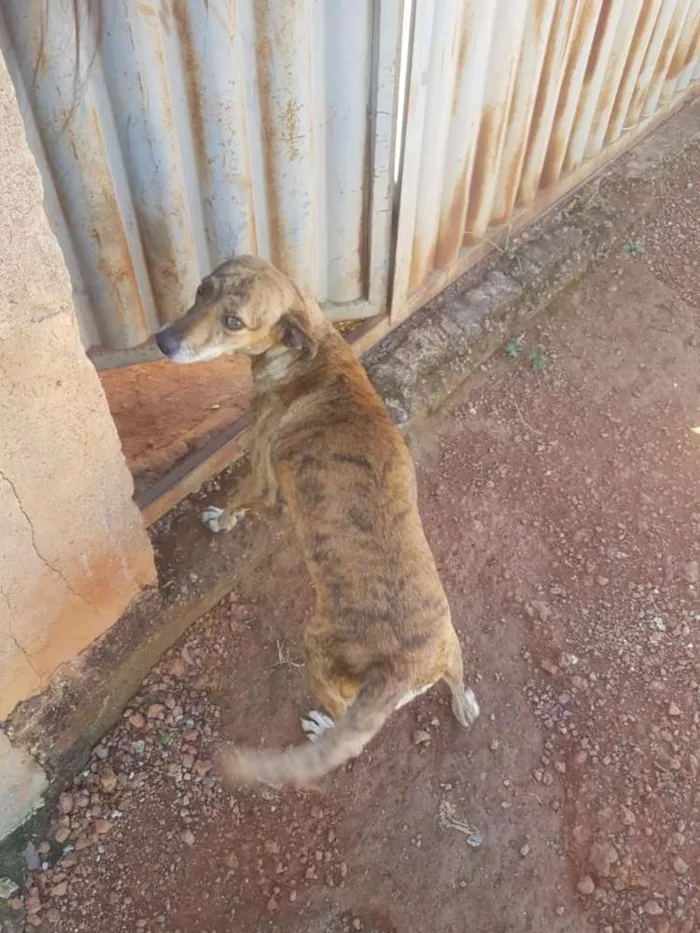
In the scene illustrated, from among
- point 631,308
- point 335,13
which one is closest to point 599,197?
point 631,308

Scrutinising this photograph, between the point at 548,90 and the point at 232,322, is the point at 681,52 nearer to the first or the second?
the point at 548,90

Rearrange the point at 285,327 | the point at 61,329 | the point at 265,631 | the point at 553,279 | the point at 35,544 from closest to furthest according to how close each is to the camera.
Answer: the point at 61,329 → the point at 35,544 → the point at 285,327 → the point at 265,631 → the point at 553,279

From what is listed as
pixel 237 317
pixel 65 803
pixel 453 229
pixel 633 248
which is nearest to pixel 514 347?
pixel 453 229

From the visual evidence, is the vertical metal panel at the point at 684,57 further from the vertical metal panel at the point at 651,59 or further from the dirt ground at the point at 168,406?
the dirt ground at the point at 168,406

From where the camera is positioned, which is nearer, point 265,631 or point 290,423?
point 290,423

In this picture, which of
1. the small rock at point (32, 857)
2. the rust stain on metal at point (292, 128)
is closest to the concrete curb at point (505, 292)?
the rust stain on metal at point (292, 128)

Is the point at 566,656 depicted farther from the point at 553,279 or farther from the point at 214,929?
the point at 553,279

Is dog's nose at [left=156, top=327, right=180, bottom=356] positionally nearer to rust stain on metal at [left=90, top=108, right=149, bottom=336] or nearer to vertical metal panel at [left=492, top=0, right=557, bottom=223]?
rust stain on metal at [left=90, top=108, right=149, bottom=336]

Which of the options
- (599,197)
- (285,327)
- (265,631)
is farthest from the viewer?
(599,197)

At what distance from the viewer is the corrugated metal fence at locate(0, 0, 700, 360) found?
3039 mm

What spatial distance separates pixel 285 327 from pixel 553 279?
2.78 m

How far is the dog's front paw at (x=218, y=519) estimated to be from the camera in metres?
4.09

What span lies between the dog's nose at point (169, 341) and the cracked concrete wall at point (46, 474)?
545 mm

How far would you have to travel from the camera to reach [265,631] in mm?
4113
